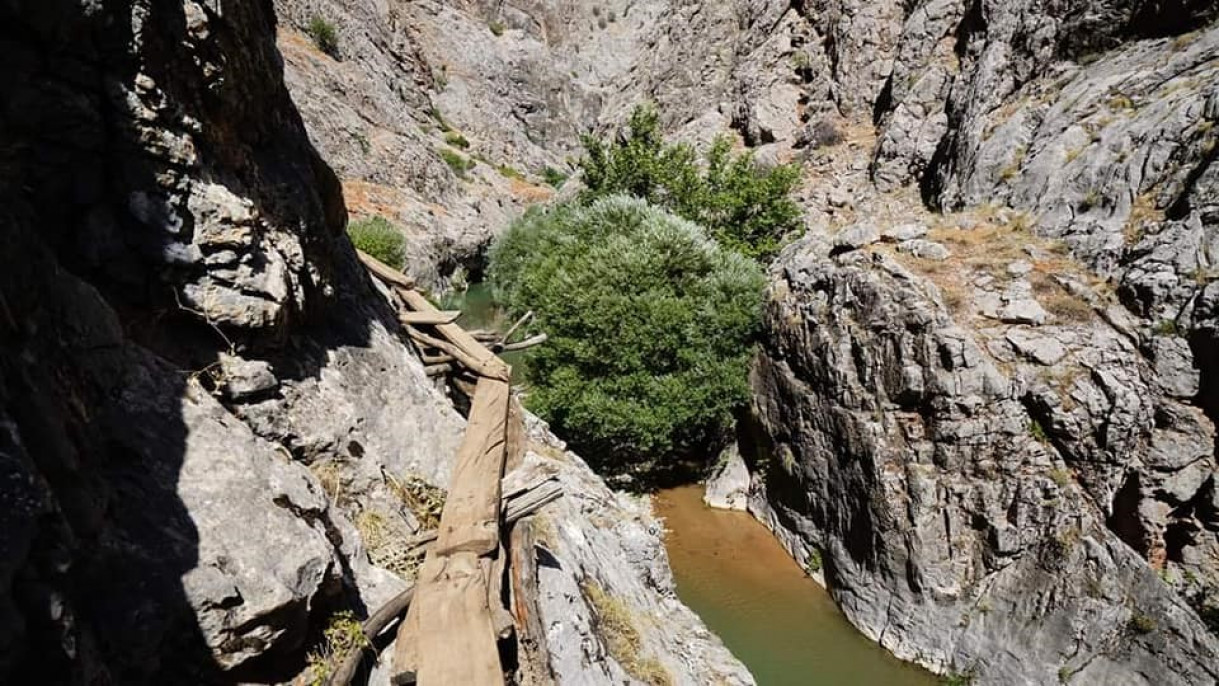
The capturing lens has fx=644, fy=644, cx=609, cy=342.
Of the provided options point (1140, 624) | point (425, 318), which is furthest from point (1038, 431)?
point (425, 318)

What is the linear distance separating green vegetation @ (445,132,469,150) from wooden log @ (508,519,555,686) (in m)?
46.4

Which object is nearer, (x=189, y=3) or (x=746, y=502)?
(x=189, y=3)

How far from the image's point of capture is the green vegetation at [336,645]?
3.40 metres

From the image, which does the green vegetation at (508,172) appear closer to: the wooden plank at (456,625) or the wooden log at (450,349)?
the wooden log at (450,349)

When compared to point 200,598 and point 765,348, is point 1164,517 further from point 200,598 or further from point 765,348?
point 200,598

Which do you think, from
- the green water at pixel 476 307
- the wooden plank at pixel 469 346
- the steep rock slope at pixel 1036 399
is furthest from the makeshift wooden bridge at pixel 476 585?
the green water at pixel 476 307

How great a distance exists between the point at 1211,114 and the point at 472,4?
6318cm

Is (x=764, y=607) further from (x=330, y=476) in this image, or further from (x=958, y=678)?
(x=330, y=476)

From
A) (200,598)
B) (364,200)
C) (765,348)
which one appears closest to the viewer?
Answer: (200,598)

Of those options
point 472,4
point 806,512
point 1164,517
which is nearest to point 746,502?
point 806,512

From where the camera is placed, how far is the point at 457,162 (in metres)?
42.4

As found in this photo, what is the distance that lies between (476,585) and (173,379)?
217 cm

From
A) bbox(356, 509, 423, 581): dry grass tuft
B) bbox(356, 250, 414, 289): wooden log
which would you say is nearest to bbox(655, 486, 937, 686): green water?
bbox(356, 250, 414, 289): wooden log

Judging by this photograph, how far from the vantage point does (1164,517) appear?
32.5 ft
